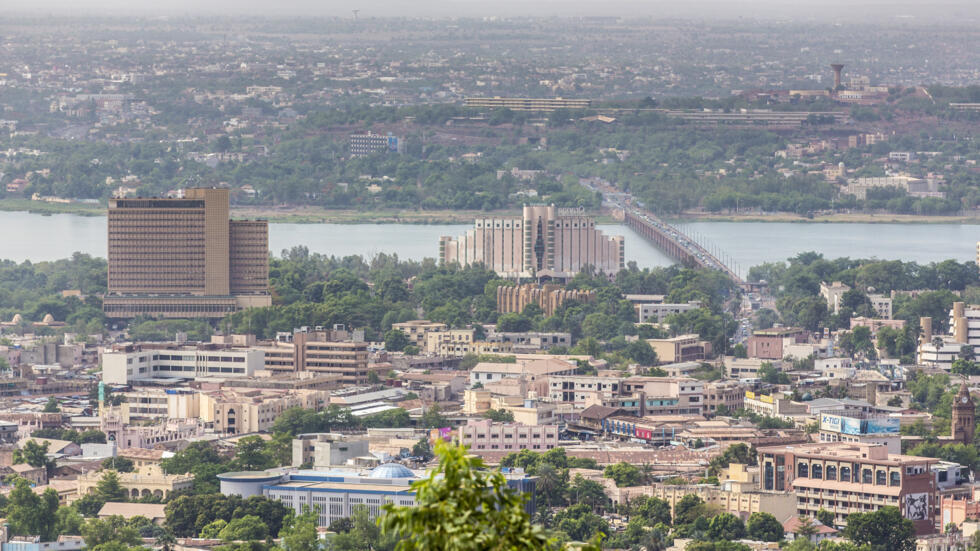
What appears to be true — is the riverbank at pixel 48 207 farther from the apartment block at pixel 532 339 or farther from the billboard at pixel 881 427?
the billboard at pixel 881 427

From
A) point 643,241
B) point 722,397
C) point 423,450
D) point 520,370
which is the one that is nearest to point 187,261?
point 520,370

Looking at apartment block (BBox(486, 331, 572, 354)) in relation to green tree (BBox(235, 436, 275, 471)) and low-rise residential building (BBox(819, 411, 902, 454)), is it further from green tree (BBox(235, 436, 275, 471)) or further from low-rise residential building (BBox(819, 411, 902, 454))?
green tree (BBox(235, 436, 275, 471))

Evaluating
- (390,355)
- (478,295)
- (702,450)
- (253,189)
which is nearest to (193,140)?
(253,189)

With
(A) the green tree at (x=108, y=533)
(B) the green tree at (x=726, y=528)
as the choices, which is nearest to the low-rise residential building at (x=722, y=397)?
(B) the green tree at (x=726, y=528)

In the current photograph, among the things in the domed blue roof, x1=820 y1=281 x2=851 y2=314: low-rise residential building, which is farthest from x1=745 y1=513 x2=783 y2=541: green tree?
x1=820 y1=281 x2=851 y2=314: low-rise residential building

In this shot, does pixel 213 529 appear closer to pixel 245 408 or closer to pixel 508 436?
pixel 508 436

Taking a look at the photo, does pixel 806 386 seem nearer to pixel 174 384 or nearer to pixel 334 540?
pixel 174 384
